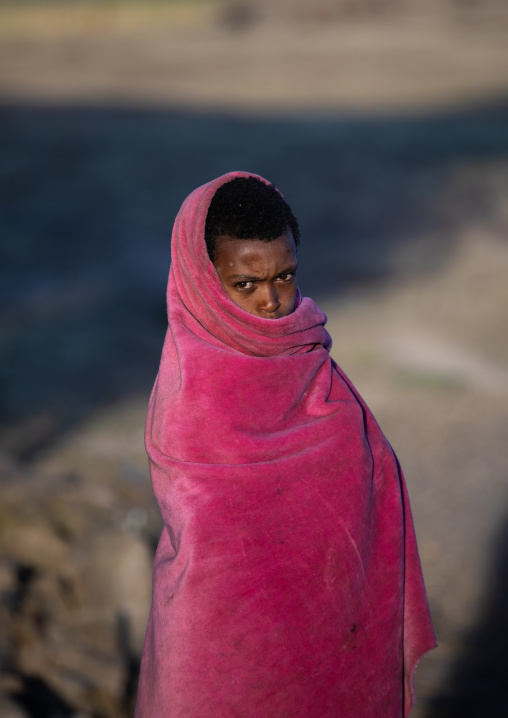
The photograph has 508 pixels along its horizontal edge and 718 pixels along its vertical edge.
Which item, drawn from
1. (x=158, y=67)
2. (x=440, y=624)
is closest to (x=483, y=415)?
(x=440, y=624)

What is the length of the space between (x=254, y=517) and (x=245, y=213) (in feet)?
2.03

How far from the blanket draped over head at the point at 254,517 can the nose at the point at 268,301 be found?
0.05m

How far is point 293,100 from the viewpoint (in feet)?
51.4

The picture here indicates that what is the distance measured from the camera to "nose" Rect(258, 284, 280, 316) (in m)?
1.73

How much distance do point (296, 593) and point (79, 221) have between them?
910 centimetres

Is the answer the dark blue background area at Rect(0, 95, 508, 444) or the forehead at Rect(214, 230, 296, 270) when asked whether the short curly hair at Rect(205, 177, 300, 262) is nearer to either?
the forehead at Rect(214, 230, 296, 270)

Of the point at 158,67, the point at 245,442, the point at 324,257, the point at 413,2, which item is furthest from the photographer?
the point at 413,2

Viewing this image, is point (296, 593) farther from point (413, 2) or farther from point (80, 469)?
point (413, 2)

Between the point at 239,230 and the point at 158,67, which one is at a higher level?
the point at 158,67

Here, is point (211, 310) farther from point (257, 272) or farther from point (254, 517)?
point (254, 517)

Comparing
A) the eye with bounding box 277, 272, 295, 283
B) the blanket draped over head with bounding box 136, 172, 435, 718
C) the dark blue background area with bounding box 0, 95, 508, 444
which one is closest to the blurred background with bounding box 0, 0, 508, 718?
the dark blue background area with bounding box 0, 95, 508, 444

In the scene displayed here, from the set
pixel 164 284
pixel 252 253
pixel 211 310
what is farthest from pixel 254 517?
pixel 164 284

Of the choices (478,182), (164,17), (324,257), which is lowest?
(324,257)

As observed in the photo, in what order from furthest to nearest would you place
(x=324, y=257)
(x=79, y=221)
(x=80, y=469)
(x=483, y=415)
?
(x=79, y=221), (x=324, y=257), (x=483, y=415), (x=80, y=469)
